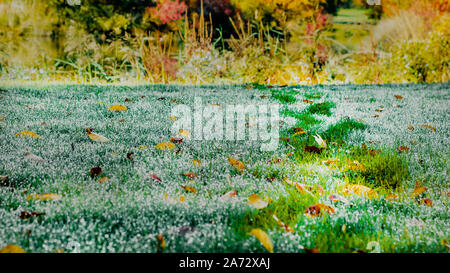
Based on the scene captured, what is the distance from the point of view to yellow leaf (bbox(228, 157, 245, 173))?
2055mm

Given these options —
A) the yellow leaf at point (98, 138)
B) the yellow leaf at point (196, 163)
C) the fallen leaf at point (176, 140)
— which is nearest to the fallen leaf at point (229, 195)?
the yellow leaf at point (196, 163)

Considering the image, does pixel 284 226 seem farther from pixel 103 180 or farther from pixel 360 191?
pixel 103 180

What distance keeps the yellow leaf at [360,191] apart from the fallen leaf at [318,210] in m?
0.25

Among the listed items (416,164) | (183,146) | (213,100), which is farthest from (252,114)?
(416,164)

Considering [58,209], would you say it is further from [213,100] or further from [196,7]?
[196,7]

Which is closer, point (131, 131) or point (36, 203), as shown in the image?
point (36, 203)

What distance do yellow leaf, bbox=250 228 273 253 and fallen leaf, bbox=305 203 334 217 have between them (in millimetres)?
318

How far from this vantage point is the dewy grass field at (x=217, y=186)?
1342 millimetres

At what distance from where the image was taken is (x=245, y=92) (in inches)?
196

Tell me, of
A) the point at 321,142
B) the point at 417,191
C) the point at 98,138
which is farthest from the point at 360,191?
the point at 98,138

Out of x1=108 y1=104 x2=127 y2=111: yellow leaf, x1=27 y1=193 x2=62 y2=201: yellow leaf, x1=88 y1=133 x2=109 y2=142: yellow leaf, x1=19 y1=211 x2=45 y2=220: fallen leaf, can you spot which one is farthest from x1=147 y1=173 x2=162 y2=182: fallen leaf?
x1=108 y1=104 x2=127 y2=111: yellow leaf

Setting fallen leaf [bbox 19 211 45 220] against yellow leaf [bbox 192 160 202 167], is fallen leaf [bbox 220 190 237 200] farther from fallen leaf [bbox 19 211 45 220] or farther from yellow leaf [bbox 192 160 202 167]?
fallen leaf [bbox 19 211 45 220]
